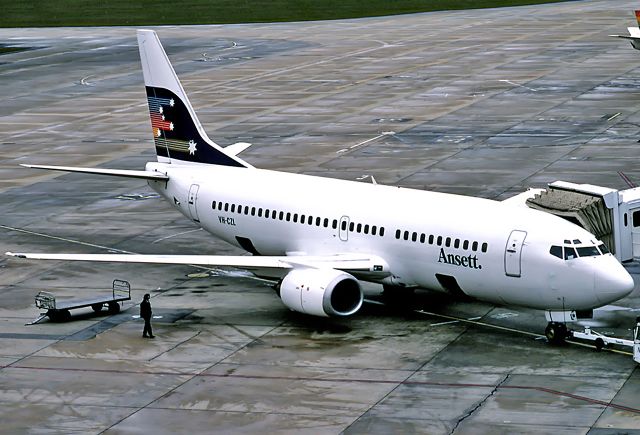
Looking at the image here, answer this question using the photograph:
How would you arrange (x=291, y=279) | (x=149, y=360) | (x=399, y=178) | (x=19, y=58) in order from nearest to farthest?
1. (x=149, y=360)
2. (x=291, y=279)
3. (x=399, y=178)
4. (x=19, y=58)

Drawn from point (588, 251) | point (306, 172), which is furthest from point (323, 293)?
point (306, 172)

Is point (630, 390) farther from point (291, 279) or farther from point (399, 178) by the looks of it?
point (399, 178)

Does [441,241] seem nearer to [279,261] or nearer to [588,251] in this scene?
[588,251]

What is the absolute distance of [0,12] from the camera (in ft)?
566

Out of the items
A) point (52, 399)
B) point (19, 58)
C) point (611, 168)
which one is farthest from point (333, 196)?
point (19, 58)

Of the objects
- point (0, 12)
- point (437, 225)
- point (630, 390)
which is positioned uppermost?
point (0, 12)

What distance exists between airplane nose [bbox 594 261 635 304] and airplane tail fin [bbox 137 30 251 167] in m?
16.6

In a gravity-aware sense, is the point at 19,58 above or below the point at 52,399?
above

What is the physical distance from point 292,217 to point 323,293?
222 inches

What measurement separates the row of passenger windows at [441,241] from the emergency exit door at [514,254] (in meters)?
0.78

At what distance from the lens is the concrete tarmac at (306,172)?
3559 centimetres

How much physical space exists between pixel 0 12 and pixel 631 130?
4433 inches

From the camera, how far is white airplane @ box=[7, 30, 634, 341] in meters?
39.8

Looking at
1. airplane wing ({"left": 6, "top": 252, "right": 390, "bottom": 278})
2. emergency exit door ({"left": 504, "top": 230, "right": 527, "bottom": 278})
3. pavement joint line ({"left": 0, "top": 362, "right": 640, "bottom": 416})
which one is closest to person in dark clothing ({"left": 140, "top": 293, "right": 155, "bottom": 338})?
airplane wing ({"left": 6, "top": 252, "right": 390, "bottom": 278})
